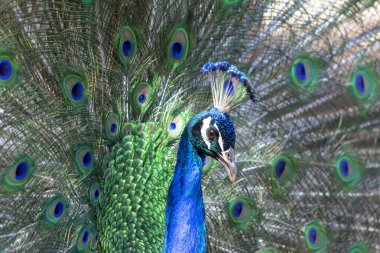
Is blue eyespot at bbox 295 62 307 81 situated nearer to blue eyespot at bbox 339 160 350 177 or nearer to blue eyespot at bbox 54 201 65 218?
blue eyespot at bbox 339 160 350 177

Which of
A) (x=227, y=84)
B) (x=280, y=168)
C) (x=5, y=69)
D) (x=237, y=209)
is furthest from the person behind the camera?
(x=280, y=168)

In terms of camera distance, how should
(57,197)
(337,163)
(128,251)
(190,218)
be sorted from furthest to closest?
(337,163) < (57,197) < (128,251) < (190,218)

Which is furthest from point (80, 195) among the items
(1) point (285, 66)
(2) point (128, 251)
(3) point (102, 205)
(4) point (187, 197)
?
(1) point (285, 66)

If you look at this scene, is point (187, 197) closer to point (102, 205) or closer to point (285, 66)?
point (102, 205)

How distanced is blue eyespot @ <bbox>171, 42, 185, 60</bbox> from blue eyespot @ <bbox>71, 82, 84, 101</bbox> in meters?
0.35

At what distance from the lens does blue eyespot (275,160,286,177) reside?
2.85m

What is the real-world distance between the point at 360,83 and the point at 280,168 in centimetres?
51

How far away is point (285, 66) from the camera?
289 centimetres

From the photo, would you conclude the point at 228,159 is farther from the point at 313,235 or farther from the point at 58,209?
the point at 313,235

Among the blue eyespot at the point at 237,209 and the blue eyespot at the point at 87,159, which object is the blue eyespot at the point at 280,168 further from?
the blue eyespot at the point at 87,159

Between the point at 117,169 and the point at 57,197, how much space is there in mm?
212

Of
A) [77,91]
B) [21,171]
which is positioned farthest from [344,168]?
[21,171]

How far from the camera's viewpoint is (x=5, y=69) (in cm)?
230

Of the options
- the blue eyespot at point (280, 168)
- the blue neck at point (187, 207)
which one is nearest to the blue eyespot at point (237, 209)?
the blue eyespot at point (280, 168)
